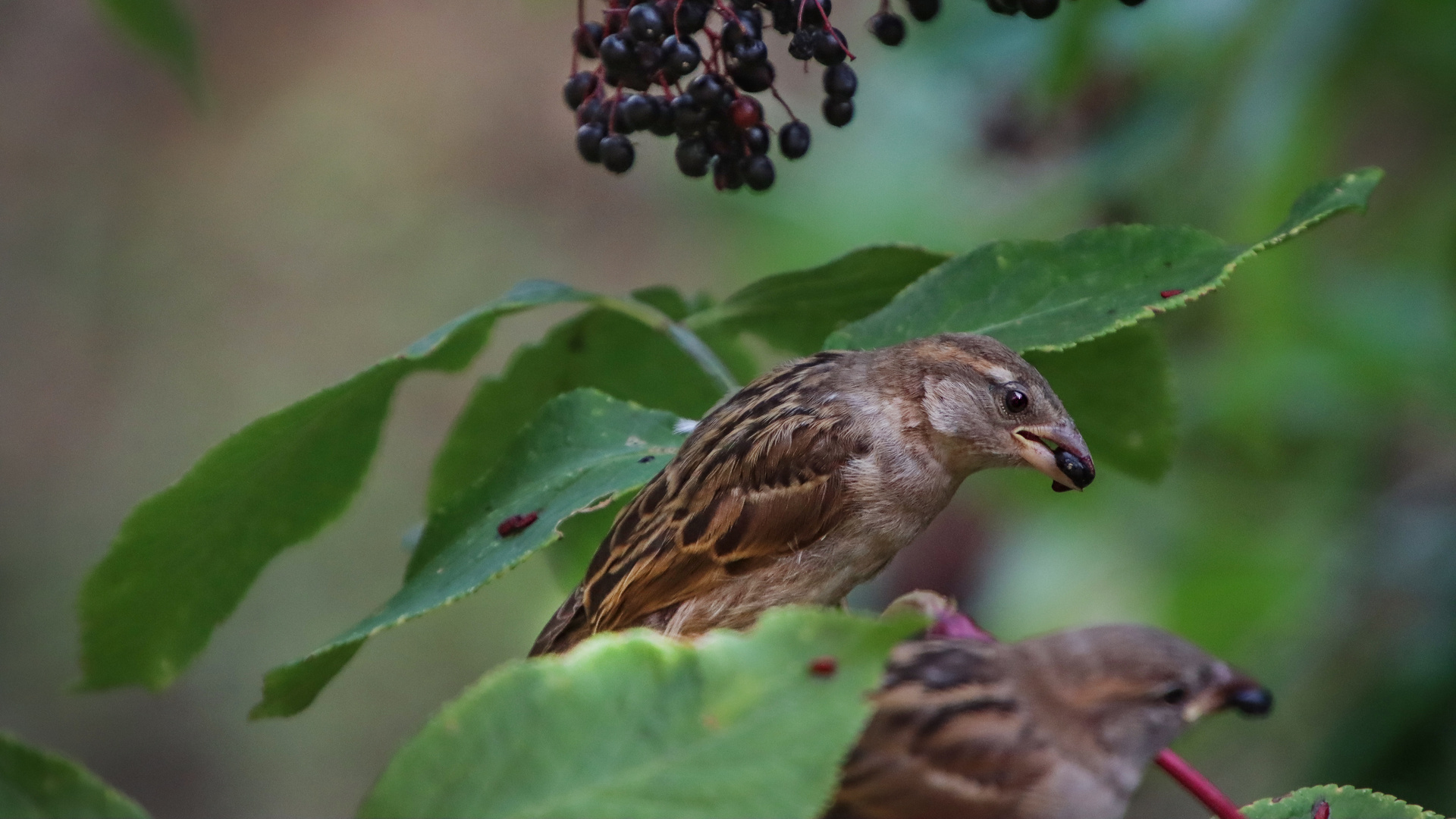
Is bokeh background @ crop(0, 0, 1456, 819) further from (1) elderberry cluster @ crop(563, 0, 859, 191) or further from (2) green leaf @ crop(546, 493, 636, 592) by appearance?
(2) green leaf @ crop(546, 493, 636, 592)

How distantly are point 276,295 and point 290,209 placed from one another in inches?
26.6

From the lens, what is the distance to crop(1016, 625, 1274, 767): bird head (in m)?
1.68

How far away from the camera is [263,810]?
8352 mm

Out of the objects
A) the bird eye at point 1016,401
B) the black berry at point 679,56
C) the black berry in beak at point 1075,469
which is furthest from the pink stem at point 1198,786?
the black berry at point 679,56

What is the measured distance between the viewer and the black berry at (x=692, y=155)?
2674 mm

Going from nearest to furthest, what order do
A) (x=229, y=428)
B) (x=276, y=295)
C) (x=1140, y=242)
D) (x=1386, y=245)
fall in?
(x=1140, y=242), (x=1386, y=245), (x=229, y=428), (x=276, y=295)

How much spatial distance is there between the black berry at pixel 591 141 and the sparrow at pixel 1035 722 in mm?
1338

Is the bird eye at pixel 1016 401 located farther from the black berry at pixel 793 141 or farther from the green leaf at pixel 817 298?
the black berry at pixel 793 141

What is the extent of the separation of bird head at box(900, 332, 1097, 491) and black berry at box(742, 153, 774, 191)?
44 cm

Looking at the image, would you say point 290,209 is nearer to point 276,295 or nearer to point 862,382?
→ point 276,295

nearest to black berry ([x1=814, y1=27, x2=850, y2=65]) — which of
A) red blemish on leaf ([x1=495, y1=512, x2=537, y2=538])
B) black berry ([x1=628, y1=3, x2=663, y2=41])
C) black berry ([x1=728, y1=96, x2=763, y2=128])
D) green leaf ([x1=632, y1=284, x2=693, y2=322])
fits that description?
black berry ([x1=728, y1=96, x2=763, y2=128])

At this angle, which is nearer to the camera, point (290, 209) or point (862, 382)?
point (862, 382)

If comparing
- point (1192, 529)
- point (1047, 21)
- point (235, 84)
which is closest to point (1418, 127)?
point (1192, 529)

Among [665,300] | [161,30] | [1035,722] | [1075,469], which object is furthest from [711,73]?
[1035,722]
